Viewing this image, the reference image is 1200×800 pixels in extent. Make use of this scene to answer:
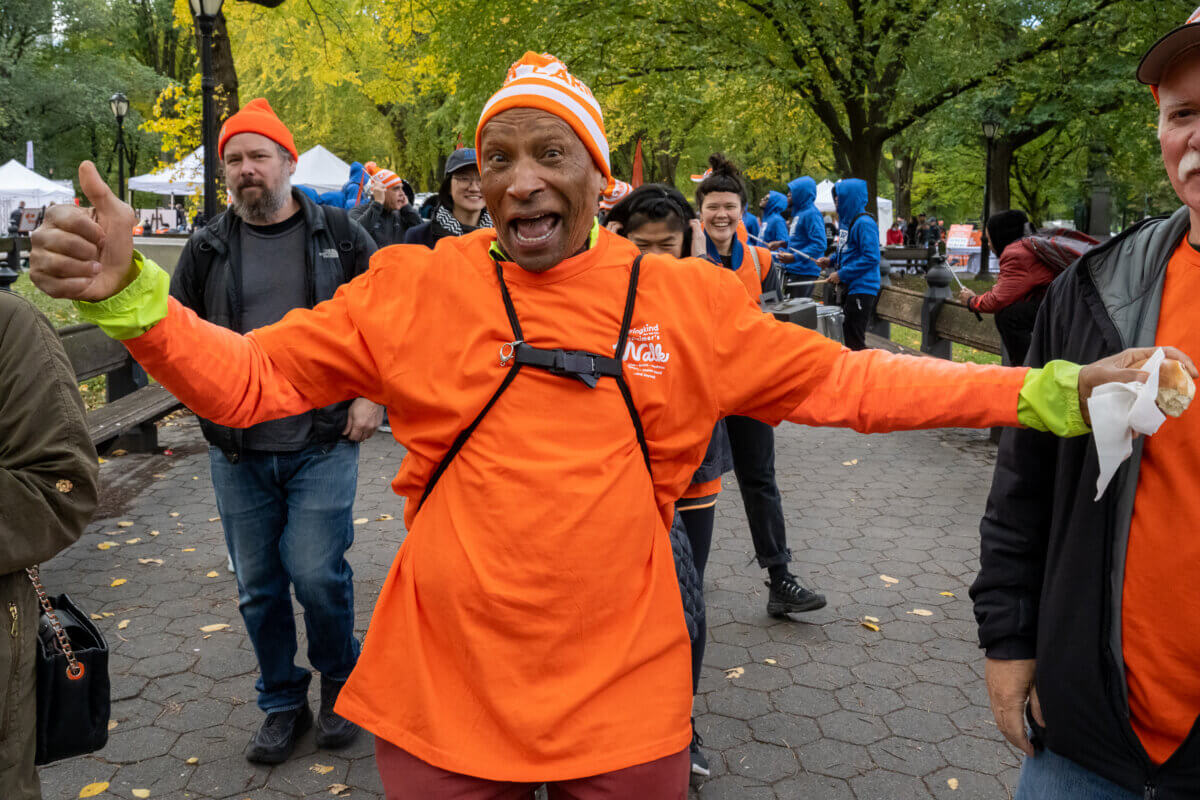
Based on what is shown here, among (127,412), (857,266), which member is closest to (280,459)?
(127,412)

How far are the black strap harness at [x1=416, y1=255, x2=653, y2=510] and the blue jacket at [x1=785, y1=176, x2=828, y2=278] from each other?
9.40m

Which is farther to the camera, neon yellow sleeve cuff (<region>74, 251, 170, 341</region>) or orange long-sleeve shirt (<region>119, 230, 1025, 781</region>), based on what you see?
orange long-sleeve shirt (<region>119, 230, 1025, 781</region>)

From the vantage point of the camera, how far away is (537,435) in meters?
1.99

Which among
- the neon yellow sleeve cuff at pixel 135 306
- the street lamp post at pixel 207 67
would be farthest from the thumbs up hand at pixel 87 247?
the street lamp post at pixel 207 67

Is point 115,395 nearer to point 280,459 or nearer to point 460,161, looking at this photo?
point 460,161

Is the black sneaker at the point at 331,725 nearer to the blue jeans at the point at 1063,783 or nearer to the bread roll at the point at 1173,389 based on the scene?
the blue jeans at the point at 1063,783

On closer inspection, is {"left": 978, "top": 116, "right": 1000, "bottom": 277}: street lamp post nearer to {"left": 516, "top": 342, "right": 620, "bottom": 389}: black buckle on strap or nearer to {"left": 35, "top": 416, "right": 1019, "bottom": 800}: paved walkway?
{"left": 35, "top": 416, "right": 1019, "bottom": 800}: paved walkway

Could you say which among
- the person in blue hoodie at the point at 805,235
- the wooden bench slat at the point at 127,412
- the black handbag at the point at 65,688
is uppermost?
the person in blue hoodie at the point at 805,235

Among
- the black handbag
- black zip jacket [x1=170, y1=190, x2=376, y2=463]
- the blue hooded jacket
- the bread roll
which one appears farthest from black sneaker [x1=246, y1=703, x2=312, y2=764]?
the blue hooded jacket

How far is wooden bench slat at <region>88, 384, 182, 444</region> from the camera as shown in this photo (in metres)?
7.18

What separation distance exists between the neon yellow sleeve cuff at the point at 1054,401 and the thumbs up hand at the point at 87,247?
167 cm

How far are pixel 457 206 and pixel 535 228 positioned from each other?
191 inches

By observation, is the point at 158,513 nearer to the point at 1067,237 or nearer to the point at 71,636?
the point at 71,636

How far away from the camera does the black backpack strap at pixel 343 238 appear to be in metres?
4.11
